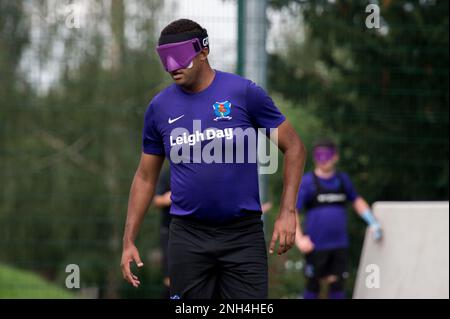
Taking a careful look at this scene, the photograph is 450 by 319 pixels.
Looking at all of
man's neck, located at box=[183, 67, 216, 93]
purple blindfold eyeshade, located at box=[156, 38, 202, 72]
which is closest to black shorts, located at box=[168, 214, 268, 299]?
man's neck, located at box=[183, 67, 216, 93]

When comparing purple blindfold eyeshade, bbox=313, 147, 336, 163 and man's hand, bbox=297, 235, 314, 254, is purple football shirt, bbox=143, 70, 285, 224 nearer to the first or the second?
purple blindfold eyeshade, bbox=313, 147, 336, 163

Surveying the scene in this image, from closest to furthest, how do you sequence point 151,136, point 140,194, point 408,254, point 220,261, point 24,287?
point 220,261
point 151,136
point 140,194
point 408,254
point 24,287

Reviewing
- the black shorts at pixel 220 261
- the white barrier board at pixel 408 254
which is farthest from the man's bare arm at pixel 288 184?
the white barrier board at pixel 408 254

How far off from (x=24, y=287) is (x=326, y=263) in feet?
10.6

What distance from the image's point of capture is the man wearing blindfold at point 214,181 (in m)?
5.38

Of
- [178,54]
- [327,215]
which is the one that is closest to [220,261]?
[178,54]

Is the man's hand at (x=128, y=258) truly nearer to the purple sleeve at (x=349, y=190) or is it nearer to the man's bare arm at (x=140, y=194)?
the man's bare arm at (x=140, y=194)

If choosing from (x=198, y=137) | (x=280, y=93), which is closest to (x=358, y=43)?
(x=280, y=93)

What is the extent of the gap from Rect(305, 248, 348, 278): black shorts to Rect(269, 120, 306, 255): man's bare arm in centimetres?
515

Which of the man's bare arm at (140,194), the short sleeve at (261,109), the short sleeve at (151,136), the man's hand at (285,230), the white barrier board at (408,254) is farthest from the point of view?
the white barrier board at (408,254)

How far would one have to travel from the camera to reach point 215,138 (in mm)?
5336

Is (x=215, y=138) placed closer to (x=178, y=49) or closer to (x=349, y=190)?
(x=178, y=49)

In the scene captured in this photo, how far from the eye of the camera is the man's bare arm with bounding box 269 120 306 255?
17.5 feet

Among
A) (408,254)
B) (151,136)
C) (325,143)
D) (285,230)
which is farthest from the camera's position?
(325,143)
